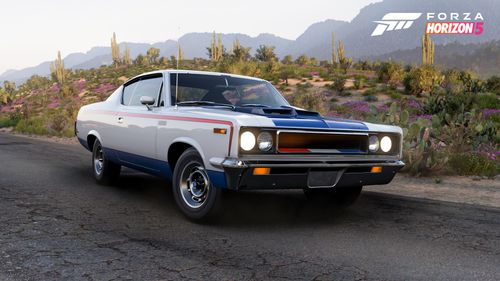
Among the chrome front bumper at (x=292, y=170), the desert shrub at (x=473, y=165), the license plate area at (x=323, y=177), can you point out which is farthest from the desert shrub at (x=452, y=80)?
the license plate area at (x=323, y=177)

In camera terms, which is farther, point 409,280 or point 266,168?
point 266,168

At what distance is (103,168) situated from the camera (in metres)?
6.68

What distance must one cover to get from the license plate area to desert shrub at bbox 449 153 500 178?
16.1 feet

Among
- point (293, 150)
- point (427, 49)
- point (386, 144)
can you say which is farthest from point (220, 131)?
point (427, 49)

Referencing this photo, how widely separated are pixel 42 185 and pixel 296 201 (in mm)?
3542

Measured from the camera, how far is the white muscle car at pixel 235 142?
4.02 m

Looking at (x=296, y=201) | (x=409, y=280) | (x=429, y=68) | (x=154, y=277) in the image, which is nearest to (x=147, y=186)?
(x=296, y=201)

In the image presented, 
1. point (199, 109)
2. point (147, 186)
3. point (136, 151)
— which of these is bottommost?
point (147, 186)

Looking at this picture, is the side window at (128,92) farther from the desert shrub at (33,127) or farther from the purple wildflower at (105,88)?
the purple wildflower at (105,88)

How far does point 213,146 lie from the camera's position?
418 cm

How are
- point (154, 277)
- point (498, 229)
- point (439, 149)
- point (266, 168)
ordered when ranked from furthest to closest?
point (439, 149)
point (498, 229)
point (266, 168)
point (154, 277)

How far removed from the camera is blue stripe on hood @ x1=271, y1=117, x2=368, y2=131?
13.6 feet

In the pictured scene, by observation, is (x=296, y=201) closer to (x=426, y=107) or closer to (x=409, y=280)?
(x=409, y=280)

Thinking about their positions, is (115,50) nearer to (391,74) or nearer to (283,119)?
(391,74)
